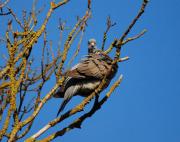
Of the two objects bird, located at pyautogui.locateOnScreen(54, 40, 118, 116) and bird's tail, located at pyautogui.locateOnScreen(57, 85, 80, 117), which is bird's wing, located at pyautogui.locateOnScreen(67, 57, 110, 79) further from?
bird's tail, located at pyautogui.locateOnScreen(57, 85, 80, 117)

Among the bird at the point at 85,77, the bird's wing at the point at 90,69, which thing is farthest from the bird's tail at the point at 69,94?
the bird's wing at the point at 90,69

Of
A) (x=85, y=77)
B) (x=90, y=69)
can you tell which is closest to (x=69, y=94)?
(x=85, y=77)

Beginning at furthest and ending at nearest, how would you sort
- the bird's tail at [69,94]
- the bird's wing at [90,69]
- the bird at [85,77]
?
the bird's wing at [90,69] → the bird at [85,77] → the bird's tail at [69,94]

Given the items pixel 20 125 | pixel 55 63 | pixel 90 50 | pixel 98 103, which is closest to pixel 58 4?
pixel 55 63

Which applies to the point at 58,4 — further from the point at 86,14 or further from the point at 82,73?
the point at 82,73

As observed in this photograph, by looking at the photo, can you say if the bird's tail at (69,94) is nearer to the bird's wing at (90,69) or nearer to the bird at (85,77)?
the bird at (85,77)

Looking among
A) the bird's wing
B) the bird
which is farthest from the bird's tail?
the bird's wing

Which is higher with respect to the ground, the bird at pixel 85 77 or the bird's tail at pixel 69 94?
the bird at pixel 85 77

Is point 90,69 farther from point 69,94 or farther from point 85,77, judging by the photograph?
point 69,94

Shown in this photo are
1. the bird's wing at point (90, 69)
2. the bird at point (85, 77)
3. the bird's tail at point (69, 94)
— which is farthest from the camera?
the bird's wing at point (90, 69)

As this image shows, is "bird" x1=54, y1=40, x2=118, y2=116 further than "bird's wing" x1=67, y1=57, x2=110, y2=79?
No

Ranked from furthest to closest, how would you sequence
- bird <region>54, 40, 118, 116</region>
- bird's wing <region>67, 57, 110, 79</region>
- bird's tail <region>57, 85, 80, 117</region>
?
bird's wing <region>67, 57, 110, 79</region> → bird <region>54, 40, 118, 116</region> → bird's tail <region>57, 85, 80, 117</region>

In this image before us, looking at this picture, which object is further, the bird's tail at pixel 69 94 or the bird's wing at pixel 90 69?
the bird's wing at pixel 90 69

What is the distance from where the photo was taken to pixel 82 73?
590cm
